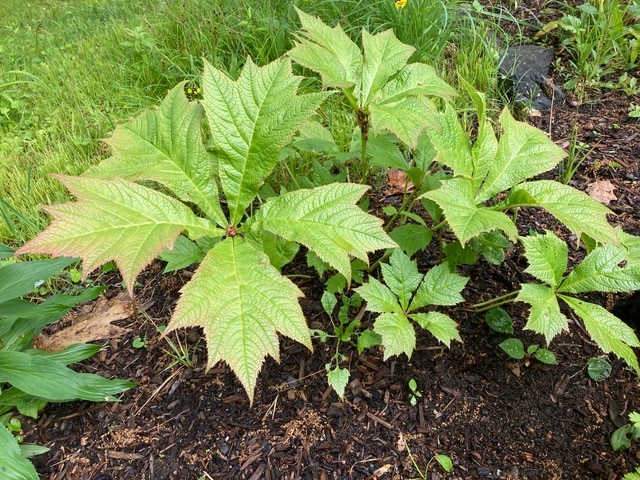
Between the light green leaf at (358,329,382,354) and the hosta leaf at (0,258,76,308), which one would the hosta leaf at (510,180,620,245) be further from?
the hosta leaf at (0,258,76,308)

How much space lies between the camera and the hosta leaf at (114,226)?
120cm

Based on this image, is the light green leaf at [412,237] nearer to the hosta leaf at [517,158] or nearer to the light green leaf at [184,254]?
the hosta leaf at [517,158]

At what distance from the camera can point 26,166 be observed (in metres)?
3.50

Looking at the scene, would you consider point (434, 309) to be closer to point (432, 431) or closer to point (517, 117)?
point (432, 431)

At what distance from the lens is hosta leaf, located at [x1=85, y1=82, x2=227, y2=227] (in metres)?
1.50

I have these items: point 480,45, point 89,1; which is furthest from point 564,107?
point 89,1

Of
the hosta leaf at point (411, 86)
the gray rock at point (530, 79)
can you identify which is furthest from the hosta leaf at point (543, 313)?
the gray rock at point (530, 79)

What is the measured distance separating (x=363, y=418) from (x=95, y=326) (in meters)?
1.31

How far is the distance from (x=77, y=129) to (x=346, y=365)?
303cm

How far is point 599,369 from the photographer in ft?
5.96

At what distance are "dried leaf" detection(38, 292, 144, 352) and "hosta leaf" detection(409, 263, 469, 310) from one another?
1336 mm

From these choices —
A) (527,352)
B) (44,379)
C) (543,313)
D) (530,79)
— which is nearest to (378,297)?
(543,313)

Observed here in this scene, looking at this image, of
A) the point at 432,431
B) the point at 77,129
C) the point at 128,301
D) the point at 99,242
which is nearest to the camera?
the point at 99,242

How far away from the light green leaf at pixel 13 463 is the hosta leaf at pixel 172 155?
0.97 metres
